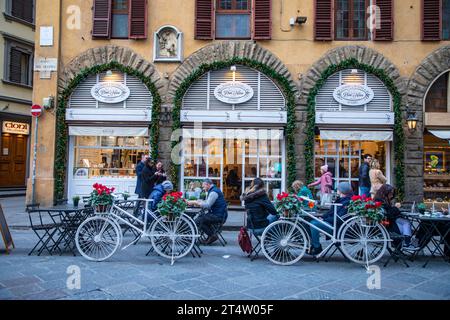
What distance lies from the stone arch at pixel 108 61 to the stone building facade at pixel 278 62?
0.03m

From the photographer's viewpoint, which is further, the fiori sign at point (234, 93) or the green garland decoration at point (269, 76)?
the fiori sign at point (234, 93)

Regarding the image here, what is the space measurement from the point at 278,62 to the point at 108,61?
19.3 feet

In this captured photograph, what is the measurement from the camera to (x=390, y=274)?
552cm

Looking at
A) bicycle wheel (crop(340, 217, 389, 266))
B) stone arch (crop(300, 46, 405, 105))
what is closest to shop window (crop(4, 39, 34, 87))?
stone arch (crop(300, 46, 405, 105))

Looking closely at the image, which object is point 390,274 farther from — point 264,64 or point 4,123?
point 4,123

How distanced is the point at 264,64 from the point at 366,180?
16.5 feet

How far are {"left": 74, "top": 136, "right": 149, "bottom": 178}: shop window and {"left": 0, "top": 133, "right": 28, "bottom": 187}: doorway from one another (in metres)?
8.46

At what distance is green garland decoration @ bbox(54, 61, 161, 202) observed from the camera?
12.5 metres

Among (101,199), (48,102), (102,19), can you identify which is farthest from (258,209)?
(102,19)

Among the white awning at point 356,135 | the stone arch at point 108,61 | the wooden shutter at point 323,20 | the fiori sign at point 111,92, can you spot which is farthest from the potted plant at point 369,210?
the fiori sign at point 111,92

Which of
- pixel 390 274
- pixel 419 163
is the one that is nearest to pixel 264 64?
pixel 419 163

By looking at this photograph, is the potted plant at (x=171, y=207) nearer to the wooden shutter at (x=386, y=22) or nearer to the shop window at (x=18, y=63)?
the wooden shutter at (x=386, y=22)

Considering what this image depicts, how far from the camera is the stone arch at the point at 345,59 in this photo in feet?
40.5

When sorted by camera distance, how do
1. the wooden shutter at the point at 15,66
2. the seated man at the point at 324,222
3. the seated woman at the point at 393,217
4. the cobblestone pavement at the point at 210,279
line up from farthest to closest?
1. the wooden shutter at the point at 15,66
2. the seated woman at the point at 393,217
3. the seated man at the point at 324,222
4. the cobblestone pavement at the point at 210,279
